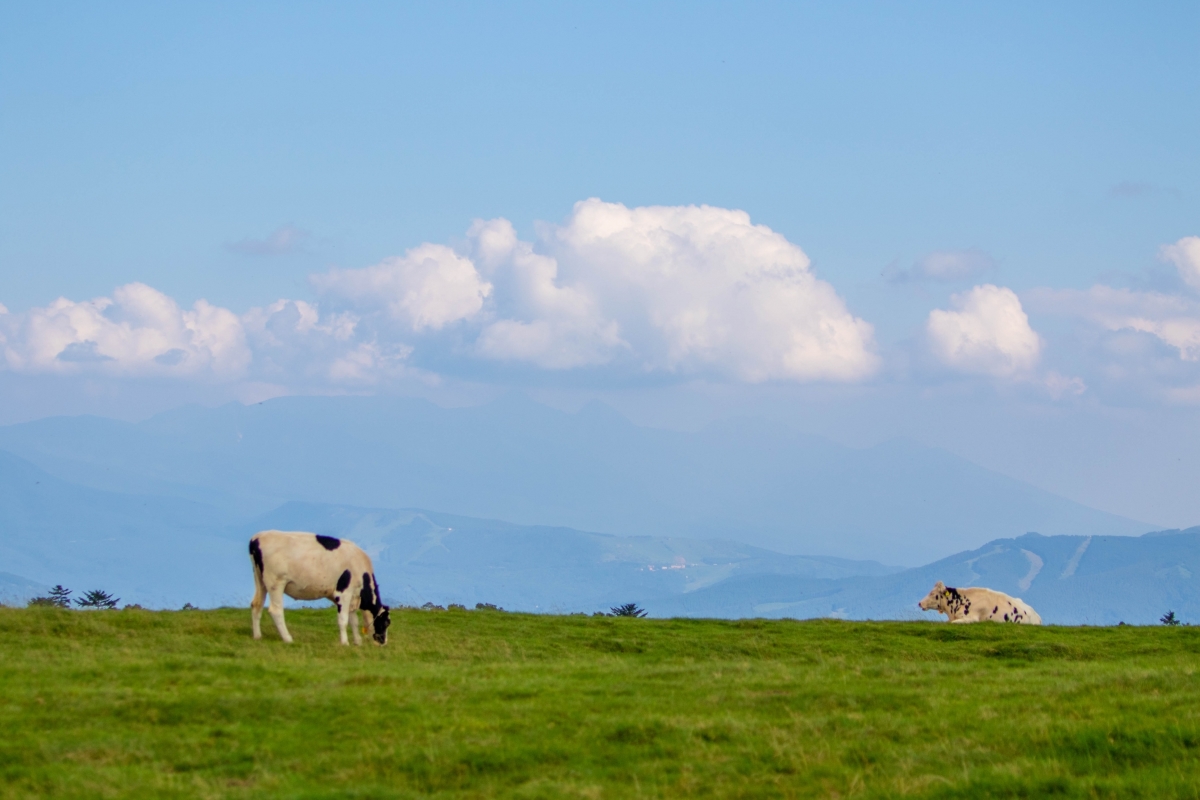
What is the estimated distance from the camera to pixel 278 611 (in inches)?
931

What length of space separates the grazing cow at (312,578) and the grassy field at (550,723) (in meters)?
1.03

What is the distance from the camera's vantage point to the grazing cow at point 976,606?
3828 centimetres

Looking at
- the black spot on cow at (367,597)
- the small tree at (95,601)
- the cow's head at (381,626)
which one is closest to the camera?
the cow's head at (381,626)

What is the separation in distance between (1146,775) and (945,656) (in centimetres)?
1295

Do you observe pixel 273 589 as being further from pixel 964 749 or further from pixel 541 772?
pixel 964 749

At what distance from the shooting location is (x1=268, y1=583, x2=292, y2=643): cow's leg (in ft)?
77.0

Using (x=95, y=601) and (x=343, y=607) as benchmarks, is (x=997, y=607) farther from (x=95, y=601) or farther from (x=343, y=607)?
(x=95, y=601)

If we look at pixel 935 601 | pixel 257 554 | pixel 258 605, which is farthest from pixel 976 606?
pixel 257 554

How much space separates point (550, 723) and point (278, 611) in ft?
34.1

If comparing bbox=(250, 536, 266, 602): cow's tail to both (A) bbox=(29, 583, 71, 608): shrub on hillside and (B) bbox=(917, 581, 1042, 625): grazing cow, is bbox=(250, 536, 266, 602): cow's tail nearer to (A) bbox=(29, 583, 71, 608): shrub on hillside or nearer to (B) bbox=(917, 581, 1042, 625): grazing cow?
(A) bbox=(29, 583, 71, 608): shrub on hillside

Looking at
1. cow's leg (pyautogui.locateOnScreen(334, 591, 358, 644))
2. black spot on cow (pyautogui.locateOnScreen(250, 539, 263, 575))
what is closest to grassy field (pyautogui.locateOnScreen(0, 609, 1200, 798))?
cow's leg (pyautogui.locateOnScreen(334, 591, 358, 644))

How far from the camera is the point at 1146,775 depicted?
1278 cm

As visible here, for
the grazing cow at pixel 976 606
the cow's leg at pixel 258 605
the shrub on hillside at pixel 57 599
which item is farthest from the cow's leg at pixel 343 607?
the grazing cow at pixel 976 606

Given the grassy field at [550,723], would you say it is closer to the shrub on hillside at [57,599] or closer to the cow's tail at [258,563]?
the cow's tail at [258,563]
